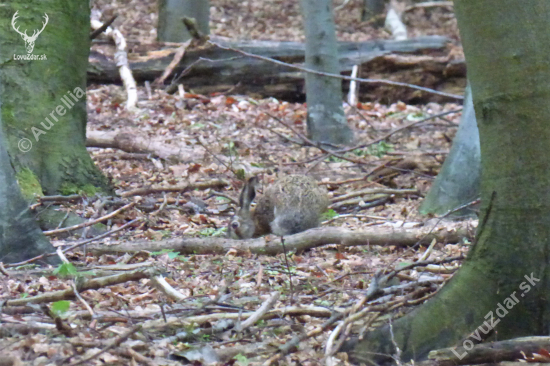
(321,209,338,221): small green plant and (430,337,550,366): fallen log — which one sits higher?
(430,337,550,366): fallen log

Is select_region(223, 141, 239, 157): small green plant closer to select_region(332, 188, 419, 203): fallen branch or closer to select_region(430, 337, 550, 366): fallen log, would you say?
select_region(332, 188, 419, 203): fallen branch

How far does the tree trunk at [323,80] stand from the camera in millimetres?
9938

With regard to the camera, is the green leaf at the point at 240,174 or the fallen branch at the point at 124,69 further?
the fallen branch at the point at 124,69

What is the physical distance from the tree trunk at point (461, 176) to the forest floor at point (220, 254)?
312mm

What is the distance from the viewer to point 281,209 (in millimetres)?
6617

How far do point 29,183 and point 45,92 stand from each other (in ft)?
Result: 3.01

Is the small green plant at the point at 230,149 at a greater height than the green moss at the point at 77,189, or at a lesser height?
greater

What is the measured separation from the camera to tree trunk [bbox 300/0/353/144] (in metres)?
9.94

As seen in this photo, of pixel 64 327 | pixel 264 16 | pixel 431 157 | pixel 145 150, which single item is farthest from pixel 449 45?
pixel 64 327

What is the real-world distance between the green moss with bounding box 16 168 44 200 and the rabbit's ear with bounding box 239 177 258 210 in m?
1.95

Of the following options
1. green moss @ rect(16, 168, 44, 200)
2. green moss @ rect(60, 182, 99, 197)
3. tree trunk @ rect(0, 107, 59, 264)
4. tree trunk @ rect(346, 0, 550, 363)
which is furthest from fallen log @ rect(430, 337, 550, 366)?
green moss @ rect(60, 182, 99, 197)

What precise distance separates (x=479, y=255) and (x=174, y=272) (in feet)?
8.00

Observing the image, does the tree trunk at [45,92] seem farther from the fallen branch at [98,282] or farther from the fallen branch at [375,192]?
the fallen branch at [375,192]

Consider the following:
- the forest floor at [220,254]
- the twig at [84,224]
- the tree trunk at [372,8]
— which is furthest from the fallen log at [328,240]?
the tree trunk at [372,8]
